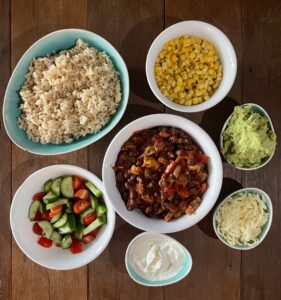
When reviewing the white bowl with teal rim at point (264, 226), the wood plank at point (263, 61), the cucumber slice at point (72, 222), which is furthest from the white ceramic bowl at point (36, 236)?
the wood plank at point (263, 61)

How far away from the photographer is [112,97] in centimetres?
199

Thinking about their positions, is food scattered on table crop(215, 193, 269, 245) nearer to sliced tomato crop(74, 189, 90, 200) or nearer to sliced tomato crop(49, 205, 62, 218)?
sliced tomato crop(74, 189, 90, 200)

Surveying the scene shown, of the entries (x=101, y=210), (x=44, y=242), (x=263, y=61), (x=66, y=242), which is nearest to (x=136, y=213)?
(x=101, y=210)

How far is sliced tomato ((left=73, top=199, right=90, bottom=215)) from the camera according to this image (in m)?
2.04

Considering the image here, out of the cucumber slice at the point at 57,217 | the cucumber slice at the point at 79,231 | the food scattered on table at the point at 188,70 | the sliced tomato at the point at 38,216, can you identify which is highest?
the food scattered on table at the point at 188,70

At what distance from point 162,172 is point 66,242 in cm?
60

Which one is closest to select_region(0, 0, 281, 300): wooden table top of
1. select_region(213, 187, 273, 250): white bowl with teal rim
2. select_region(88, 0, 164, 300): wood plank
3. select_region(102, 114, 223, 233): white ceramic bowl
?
select_region(88, 0, 164, 300): wood plank

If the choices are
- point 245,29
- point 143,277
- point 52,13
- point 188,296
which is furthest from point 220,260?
point 52,13

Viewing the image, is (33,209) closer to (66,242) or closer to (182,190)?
(66,242)

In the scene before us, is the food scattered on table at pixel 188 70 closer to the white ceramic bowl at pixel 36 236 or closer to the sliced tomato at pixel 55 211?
the white ceramic bowl at pixel 36 236

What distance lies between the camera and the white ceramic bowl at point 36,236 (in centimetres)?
199

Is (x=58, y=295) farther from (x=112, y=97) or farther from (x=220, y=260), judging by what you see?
(x=112, y=97)

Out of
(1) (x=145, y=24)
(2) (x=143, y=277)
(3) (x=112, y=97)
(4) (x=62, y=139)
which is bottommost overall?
(2) (x=143, y=277)

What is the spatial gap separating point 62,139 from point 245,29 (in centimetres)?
107
